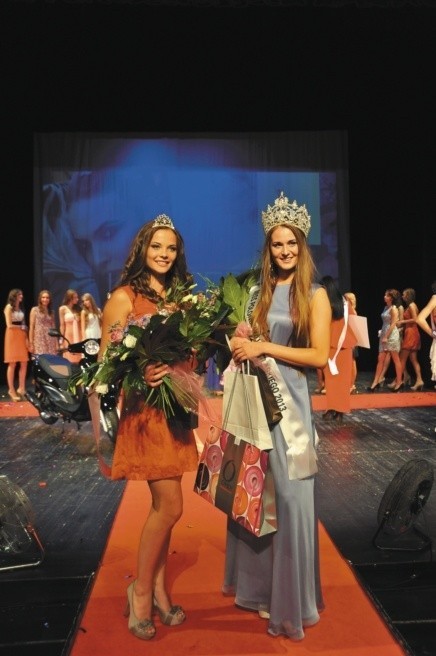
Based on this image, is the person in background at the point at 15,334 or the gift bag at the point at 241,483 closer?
the gift bag at the point at 241,483

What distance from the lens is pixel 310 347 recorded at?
2.47 m

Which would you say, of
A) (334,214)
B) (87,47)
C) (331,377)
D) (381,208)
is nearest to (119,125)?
→ (87,47)

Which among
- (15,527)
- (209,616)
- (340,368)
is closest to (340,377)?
(340,368)

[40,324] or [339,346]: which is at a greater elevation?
[40,324]

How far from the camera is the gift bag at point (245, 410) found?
237 centimetres

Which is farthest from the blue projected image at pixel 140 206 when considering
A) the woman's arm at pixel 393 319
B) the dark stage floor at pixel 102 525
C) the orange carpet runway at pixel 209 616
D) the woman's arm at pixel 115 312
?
the woman's arm at pixel 115 312

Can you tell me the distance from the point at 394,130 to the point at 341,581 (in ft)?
33.9

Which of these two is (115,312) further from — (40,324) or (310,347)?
(40,324)

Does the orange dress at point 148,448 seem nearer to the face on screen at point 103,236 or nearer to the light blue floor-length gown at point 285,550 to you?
the light blue floor-length gown at point 285,550

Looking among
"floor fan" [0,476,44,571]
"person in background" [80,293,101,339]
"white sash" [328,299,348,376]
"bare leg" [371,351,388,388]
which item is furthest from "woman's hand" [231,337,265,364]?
"bare leg" [371,351,388,388]

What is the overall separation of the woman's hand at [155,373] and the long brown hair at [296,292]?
16.3 inches

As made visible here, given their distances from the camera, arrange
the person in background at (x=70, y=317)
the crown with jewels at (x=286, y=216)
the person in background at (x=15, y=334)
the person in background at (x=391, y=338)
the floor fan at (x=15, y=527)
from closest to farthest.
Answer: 1. the crown with jewels at (x=286, y=216)
2. the floor fan at (x=15, y=527)
3. the person in background at (x=15, y=334)
4. the person in background at (x=391, y=338)
5. the person in background at (x=70, y=317)

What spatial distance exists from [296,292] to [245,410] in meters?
0.50

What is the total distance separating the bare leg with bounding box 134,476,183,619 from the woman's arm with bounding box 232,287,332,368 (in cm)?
57
